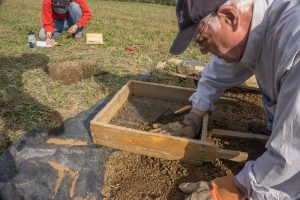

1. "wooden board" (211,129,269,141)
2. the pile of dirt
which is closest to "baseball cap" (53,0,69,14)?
the pile of dirt

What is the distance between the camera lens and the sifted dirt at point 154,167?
2410 mm

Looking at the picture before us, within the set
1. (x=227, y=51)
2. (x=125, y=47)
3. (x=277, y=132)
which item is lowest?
(x=125, y=47)

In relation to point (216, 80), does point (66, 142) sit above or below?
below

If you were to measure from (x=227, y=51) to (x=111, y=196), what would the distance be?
1.32 m

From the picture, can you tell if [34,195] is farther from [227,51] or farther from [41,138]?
[227,51]

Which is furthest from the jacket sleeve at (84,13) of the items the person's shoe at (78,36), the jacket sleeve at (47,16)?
the jacket sleeve at (47,16)

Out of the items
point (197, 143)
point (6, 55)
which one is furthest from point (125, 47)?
point (197, 143)

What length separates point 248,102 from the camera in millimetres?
3838

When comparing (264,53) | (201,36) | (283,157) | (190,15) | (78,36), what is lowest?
(78,36)

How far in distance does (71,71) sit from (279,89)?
3.34 metres

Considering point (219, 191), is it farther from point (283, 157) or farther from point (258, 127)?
point (258, 127)

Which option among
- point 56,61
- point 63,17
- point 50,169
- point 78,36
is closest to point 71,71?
point 56,61

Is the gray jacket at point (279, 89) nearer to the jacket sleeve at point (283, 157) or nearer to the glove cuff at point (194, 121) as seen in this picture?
the jacket sleeve at point (283, 157)

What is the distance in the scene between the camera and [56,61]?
4.97 meters
